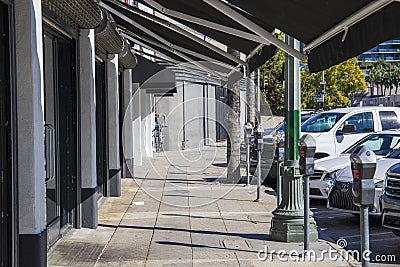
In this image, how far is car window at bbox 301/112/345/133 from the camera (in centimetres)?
1686

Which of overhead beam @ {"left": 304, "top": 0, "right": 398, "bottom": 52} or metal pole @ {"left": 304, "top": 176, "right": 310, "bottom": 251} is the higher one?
overhead beam @ {"left": 304, "top": 0, "right": 398, "bottom": 52}

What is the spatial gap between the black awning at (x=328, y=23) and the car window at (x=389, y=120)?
9577 millimetres

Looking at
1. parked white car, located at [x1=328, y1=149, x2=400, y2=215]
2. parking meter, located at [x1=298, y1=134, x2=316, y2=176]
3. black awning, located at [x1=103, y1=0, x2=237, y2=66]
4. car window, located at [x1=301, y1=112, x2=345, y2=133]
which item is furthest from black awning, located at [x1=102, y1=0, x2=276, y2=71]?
car window, located at [x1=301, y1=112, x2=345, y2=133]

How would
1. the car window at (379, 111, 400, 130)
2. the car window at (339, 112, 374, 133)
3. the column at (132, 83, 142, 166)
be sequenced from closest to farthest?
the car window at (379, 111, 400, 130), the car window at (339, 112, 374, 133), the column at (132, 83, 142, 166)

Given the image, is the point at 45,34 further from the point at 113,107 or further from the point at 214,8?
the point at 113,107

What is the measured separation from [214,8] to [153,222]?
3.88 m

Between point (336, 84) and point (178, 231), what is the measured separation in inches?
1800

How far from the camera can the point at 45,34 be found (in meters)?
8.45

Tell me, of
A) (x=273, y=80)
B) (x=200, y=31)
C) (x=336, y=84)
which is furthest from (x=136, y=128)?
(x=336, y=84)

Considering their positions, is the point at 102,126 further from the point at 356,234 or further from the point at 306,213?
the point at 306,213

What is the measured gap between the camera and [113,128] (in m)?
13.7

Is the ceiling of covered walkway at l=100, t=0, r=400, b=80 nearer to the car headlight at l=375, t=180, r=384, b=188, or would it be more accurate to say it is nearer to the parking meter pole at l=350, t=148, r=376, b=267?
the parking meter pole at l=350, t=148, r=376, b=267

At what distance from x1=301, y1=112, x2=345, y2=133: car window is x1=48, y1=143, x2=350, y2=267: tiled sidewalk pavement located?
8.66 feet

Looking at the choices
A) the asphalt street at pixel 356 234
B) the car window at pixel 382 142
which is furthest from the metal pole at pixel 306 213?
the car window at pixel 382 142
